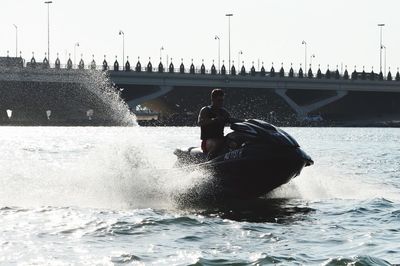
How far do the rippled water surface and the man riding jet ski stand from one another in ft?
0.93

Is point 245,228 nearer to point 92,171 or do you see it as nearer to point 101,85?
point 92,171

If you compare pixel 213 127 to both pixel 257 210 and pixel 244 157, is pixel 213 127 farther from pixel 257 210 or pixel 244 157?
pixel 257 210

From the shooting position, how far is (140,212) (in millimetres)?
14641

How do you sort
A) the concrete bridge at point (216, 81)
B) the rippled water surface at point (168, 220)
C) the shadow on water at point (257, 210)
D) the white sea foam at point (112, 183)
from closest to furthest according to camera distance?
1. the rippled water surface at point (168, 220)
2. the shadow on water at point (257, 210)
3. the white sea foam at point (112, 183)
4. the concrete bridge at point (216, 81)

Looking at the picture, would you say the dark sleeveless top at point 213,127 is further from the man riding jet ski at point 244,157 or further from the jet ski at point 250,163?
the jet ski at point 250,163

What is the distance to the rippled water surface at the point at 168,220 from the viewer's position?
1073cm

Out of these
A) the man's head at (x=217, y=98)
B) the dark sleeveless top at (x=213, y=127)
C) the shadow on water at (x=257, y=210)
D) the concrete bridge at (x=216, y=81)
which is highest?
the concrete bridge at (x=216, y=81)

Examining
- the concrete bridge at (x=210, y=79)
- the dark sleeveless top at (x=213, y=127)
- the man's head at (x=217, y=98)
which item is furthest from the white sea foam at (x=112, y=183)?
the concrete bridge at (x=210, y=79)

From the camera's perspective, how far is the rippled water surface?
10.7 meters

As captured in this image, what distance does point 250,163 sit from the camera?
14.8 meters

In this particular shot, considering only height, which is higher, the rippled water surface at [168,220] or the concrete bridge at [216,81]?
the concrete bridge at [216,81]

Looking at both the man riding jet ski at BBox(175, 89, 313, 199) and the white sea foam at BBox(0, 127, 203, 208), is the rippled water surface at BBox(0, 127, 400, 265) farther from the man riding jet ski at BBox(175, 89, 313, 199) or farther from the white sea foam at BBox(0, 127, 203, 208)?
the man riding jet ski at BBox(175, 89, 313, 199)

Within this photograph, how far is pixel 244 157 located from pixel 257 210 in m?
0.97

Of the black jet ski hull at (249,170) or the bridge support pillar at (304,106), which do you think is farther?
the bridge support pillar at (304,106)
